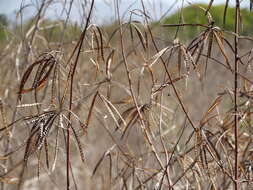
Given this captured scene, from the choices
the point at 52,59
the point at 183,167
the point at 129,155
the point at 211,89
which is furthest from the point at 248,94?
the point at 211,89

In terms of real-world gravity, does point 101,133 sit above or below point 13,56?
below

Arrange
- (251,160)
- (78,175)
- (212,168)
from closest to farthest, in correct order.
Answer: (251,160) < (212,168) < (78,175)

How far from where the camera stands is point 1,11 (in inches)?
96.3

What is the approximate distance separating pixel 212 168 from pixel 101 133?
11.6 ft

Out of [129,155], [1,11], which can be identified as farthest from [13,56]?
[129,155]

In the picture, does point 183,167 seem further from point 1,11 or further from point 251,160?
point 1,11

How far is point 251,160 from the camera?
1.83m

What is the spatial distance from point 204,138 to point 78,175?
358 cm

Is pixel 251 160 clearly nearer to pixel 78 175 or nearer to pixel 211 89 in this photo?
pixel 78 175

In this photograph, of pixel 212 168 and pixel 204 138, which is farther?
pixel 212 168

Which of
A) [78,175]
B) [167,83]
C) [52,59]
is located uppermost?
[52,59]

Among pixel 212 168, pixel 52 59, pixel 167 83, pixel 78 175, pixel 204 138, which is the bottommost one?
pixel 78 175

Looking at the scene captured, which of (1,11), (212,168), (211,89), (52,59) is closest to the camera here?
(52,59)

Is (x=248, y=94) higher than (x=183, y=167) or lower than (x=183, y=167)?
higher
